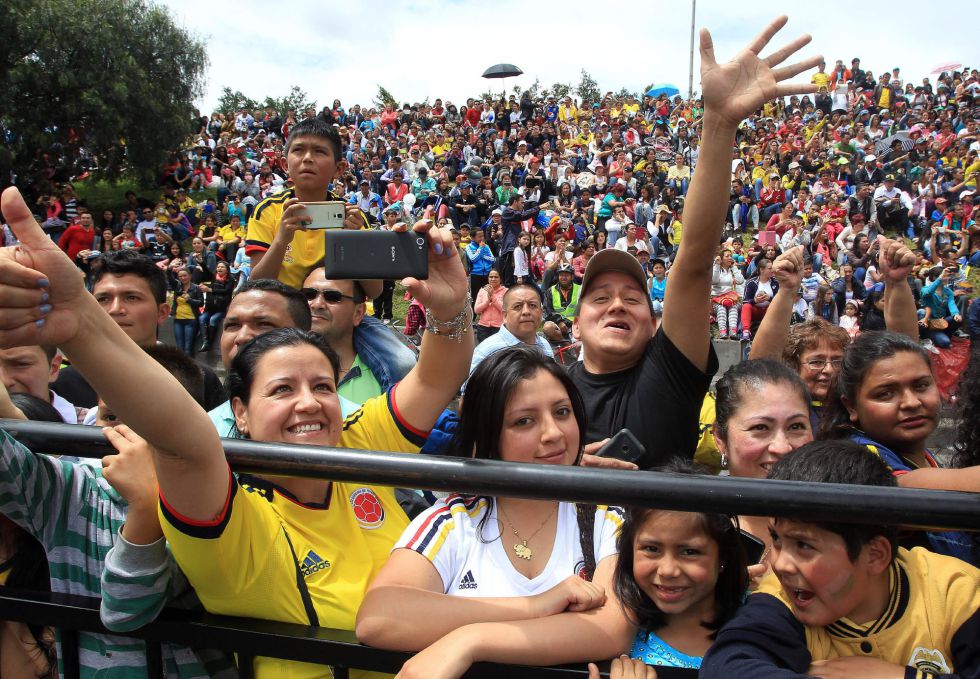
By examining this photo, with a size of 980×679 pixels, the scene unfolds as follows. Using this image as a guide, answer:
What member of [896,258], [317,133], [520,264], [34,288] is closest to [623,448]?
[34,288]

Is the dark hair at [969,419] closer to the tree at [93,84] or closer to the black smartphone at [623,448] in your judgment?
the black smartphone at [623,448]

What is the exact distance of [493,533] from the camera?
1863 mm

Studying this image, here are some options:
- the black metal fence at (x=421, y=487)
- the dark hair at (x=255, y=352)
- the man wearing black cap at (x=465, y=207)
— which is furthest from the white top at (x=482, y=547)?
the man wearing black cap at (x=465, y=207)

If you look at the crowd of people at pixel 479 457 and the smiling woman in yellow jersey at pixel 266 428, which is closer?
the smiling woman in yellow jersey at pixel 266 428

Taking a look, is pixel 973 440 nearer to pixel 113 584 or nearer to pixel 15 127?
pixel 113 584

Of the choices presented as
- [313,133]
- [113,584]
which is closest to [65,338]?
[113,584]

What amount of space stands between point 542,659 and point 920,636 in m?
0.74

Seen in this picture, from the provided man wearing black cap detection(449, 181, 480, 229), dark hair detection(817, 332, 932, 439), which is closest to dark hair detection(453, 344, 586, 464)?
dark hair detection(817, 332, 932, 439)

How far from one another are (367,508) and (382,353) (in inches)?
65.6

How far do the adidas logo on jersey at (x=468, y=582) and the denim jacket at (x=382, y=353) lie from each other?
180 cm

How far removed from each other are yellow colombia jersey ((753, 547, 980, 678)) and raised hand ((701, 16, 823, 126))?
1.24 metres

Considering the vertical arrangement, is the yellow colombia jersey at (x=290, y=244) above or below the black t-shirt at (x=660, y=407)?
above

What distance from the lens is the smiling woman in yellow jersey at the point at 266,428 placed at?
4.07ft

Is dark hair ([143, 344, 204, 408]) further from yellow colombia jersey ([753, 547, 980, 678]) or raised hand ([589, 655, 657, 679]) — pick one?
yellow colombia jersey ([753, 547, 980, 678])
